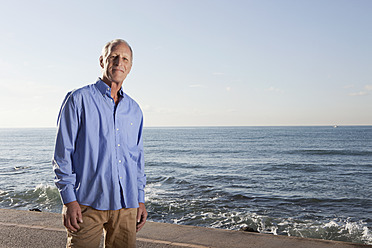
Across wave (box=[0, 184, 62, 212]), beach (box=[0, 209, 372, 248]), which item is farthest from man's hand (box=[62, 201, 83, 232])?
wave (box=[0, 184, 62, 212])

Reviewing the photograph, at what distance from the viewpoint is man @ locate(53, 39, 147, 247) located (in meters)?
1.78

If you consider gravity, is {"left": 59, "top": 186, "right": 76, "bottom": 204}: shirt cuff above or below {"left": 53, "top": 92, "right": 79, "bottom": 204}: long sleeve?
below

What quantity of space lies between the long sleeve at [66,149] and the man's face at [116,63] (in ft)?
0.91

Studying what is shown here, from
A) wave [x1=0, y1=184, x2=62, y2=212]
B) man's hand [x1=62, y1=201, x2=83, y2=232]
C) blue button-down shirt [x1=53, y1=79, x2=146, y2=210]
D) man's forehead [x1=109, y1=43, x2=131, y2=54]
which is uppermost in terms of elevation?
man's forehead [x1=109, y1=43, x2=131, y2=54]

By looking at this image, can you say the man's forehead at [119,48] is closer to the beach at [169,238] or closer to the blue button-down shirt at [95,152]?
the blue button-down shirt at [95,152]

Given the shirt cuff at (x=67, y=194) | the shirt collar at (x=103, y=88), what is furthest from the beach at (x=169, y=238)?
the shirt collar at (x=103, y=88)

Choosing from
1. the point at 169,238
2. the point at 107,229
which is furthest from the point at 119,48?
the point at 169,238

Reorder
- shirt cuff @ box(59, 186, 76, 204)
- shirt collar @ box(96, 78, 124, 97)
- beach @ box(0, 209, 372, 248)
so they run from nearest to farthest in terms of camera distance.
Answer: shirt cuff @ box(59, 186, 76, 204) < shirt collar @ box(96, 78, 124, 97) < beach @ box(0, 209, 372, 248)

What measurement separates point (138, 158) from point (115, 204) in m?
0.38

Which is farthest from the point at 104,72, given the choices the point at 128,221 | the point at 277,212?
the point at 277,212

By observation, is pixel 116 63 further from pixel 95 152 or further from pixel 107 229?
pixel 107 229

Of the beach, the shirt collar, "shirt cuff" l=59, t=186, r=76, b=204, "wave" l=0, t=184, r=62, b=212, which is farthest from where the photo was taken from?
"wave" l=0, t=184, r=62, b=212

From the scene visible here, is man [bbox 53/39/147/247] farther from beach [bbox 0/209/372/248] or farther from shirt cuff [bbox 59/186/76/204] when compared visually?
beach [bbox 0/209/372/248]

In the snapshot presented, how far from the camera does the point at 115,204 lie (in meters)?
1.89
